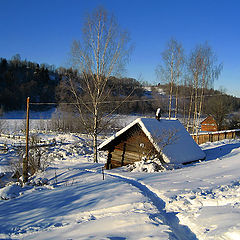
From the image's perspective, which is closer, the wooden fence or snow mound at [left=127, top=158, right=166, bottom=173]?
Result: snow mound at [left=127, top=158, right=166, bottom=173]

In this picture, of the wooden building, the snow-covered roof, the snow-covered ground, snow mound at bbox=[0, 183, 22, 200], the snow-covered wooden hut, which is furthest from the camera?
the wooden building

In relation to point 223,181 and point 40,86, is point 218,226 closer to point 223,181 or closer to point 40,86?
point 223,181

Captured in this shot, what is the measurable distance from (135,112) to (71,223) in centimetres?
6173

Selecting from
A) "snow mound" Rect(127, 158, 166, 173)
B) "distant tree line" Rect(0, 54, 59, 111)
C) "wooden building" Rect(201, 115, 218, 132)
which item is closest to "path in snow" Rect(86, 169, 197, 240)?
"snow mound" Rect(127, 158, 166, 173)

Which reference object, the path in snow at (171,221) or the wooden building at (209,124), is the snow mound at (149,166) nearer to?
the path in snow at (171,221)

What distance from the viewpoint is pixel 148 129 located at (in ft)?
38.3

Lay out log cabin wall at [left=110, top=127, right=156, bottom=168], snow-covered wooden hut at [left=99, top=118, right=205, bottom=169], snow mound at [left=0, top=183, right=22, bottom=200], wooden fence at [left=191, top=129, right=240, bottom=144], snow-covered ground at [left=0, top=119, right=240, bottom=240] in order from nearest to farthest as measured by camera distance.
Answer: snow-covered ground at [left=0, top=119, right=240, bottom=240]
snow mound at [left=0, top=183, right=22, bottom=200]
snow-covered wooden hut at [left=99, top=118, right=205, bottom=169]
log cabin wall at [left=110, top=127, right=156, bottom=168]
wooden fence at [left=191, top=129, right=240, bottom=144]

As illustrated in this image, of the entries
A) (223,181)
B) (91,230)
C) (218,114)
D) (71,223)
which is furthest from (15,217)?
(218,114)

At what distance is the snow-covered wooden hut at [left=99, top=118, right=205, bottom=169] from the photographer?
11361mm

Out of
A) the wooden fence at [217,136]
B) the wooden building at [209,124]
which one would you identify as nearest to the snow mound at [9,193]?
the wooden fence at [217,136]

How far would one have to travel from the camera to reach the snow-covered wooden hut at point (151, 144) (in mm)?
11361

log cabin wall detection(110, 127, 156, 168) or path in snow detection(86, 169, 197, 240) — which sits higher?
log cabin wall detection(110, 127, 156, 168)

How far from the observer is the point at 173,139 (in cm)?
1230

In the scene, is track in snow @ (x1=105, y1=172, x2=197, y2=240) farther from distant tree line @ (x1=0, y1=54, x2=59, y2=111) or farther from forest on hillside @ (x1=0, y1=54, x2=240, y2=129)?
distant tree line @ (x1=0, y1=54, x2=59, y2=111)
